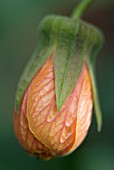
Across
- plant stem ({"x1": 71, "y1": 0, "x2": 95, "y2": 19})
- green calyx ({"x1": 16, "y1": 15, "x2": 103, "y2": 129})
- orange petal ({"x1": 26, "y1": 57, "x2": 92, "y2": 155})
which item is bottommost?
orange petal ({"x1": 26, "y1": 57, "x2": 92, "y2": 155})

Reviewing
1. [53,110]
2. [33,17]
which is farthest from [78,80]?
[33,17]

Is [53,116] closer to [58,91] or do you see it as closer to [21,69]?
[58,91]

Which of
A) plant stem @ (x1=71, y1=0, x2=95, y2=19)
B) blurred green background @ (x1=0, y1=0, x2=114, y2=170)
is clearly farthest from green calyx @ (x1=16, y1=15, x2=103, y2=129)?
blurred green background @ (x1=0, y1=0, x2=114, y2=170)

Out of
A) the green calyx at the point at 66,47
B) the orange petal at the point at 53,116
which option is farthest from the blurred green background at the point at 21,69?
the orange petal at the point at 53,116

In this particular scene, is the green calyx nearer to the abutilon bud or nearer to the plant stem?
the abutilon bud

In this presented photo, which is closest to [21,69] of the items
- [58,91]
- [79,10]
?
[79,10]

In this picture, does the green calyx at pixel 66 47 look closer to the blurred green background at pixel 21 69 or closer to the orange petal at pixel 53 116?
the orange petal at pixel 53 116
